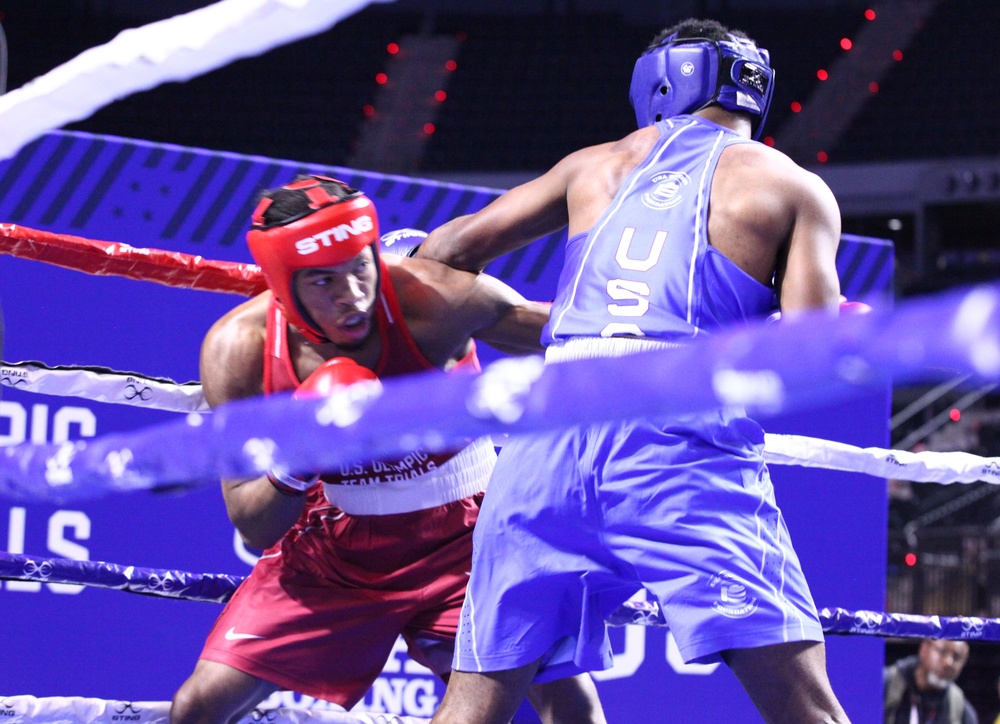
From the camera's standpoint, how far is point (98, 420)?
109 inches

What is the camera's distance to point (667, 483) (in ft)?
4.70

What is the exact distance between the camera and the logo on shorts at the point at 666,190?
1.56 metres

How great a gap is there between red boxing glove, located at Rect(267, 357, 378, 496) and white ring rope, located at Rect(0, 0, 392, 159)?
389 millimetres

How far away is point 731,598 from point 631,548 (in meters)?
0.14

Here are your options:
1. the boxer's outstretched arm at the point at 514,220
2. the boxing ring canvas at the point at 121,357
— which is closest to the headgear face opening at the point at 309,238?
the boxer's outstretched arm at the point at 514,220

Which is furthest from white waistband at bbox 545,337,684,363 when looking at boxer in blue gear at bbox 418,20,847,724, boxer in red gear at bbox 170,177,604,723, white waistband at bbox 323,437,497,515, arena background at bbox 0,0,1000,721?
arena background at bbox 0,0,1000,721

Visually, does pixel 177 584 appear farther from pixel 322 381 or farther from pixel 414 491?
pixel 322 381

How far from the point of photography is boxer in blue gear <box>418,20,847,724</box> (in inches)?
54.7

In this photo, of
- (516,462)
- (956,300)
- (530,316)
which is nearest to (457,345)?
(530,316)

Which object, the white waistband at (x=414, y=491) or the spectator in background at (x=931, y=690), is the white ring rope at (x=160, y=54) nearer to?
the white waistband at (x=414, y=491)

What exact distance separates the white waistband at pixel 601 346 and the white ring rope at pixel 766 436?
2.61 feet

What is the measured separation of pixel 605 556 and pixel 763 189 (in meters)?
0.53

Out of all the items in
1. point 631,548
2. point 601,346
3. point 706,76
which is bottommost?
point 631,548

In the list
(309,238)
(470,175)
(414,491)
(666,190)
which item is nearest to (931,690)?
(414,491)
